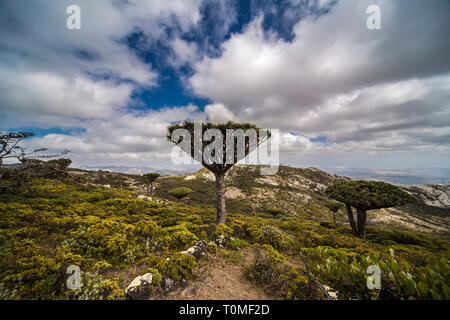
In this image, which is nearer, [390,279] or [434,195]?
[390,279]

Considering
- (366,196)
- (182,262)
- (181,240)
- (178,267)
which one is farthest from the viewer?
(366,196)

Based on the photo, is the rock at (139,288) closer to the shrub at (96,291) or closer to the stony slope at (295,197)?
the shrub at (96,291)

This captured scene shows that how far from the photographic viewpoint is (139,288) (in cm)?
404

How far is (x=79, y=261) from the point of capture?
480 centimetres

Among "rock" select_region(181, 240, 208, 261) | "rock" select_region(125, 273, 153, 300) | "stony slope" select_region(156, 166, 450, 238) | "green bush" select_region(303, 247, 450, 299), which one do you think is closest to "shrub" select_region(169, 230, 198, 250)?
"rock" select_region(181, 240, 208, 261)

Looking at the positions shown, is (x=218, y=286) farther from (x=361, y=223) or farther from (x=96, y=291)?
(x=361, y=223)

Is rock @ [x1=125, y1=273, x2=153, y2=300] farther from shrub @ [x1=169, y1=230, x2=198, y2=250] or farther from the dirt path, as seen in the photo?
shrub @ [x1=169, y1=230, x2=198, y2=250]

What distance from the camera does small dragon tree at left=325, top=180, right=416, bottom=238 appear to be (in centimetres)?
1219

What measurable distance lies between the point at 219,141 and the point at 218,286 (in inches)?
281

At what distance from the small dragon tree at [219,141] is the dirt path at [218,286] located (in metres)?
4.57

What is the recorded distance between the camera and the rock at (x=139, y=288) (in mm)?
3912

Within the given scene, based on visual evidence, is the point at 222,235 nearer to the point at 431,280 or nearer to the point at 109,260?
the point at 109,260

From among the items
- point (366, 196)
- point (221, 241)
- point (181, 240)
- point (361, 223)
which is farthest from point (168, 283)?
point (361, 223)

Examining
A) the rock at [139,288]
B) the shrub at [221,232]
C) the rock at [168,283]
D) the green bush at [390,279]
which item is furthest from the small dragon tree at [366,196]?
the rock at [139,288]
